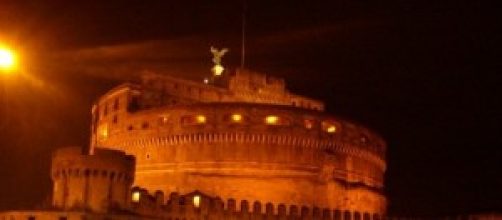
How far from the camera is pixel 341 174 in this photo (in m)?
61.9

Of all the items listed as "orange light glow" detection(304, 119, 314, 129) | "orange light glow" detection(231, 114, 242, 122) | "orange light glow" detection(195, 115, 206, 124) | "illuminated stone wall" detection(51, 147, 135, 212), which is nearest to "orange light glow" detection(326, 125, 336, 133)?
"orange light glow" detection(304, 119, 314, 129)

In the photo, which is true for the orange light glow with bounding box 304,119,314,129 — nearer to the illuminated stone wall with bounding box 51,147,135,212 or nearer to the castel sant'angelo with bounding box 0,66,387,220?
the castel sant'angelo with bounding box 0,66,387,220

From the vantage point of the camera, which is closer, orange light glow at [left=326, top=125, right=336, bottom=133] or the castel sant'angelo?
the castel sant'angelo

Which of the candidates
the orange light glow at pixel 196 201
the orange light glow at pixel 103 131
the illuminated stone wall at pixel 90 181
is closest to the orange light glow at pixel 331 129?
the orange light glow at pixel 196 201

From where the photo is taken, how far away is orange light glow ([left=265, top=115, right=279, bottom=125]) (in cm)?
6034

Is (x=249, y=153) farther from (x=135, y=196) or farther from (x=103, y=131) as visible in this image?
(x=135, y=196)

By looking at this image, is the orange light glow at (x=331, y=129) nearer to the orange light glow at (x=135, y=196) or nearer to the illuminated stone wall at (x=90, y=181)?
the orange light glow at (x=135, y=196)

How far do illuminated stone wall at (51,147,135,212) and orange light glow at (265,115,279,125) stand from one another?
17.8 meters

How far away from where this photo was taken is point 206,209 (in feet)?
156

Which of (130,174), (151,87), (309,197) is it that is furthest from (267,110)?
(130,174)

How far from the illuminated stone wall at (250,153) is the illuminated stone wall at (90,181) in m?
15.2

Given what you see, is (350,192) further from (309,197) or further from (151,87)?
(151,87)

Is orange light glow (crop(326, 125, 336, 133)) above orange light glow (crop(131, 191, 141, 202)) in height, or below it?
above

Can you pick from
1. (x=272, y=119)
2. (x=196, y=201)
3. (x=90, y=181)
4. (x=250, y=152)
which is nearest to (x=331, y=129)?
(x=272, y=119)
